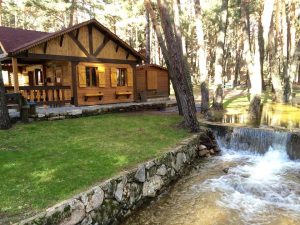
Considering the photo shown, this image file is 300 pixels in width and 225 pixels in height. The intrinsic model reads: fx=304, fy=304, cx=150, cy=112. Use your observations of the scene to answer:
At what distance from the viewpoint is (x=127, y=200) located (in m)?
6.95

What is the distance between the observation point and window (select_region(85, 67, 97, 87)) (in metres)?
18.6

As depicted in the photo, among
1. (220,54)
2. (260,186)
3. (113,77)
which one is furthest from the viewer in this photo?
(113,77)

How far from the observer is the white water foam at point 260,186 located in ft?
23.0

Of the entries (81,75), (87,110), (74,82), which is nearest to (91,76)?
(81,75)

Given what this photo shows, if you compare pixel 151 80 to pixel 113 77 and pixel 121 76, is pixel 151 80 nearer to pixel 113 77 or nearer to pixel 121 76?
pixel 121 76

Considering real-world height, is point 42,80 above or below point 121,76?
below

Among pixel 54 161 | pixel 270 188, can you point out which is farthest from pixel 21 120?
pixel 270 188

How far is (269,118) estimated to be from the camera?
14.8 m

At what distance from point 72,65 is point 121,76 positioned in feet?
13.9

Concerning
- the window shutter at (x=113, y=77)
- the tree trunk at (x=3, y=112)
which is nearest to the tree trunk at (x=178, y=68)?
the tree trunk at (x=3, y=112)

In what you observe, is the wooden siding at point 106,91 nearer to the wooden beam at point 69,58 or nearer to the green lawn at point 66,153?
the wooden beam at point 69,58

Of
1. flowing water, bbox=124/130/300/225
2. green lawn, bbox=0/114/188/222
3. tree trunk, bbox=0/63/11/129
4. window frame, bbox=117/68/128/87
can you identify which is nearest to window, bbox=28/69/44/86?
window frame, bbox=117/68/128/87

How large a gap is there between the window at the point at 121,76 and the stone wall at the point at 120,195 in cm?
1139

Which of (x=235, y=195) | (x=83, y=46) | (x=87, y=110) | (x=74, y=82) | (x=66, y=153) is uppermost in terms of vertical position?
(x=83, y=46)
